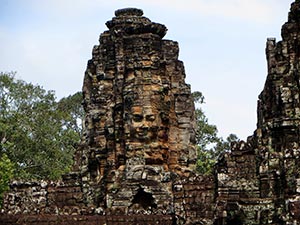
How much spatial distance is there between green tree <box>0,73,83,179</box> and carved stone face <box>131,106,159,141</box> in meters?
11.7

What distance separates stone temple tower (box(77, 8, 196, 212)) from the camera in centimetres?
2662

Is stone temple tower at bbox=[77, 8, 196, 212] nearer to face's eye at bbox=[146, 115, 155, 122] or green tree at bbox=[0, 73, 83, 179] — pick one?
face's eye at bbox=[146, 115, 155, 122]

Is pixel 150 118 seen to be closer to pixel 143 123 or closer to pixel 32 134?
pixel 143 123

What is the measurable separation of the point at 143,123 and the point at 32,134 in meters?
13.7

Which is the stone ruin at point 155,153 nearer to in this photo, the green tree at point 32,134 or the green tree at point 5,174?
the green tree at point 5,174

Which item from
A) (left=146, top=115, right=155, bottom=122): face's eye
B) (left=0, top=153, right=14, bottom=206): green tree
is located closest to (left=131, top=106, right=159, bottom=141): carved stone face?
(left=146, top=115, right=155, bottom=122): face's eye

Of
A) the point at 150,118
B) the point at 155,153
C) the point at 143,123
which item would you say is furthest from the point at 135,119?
the point at 155,153

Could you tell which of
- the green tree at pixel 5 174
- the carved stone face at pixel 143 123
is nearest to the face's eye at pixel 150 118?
the carved stone face at pixel 143 123

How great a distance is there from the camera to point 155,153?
2745cm

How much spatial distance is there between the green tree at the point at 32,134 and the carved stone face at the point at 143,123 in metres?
11.7

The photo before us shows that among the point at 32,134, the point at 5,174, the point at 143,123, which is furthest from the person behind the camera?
the point at 32,134

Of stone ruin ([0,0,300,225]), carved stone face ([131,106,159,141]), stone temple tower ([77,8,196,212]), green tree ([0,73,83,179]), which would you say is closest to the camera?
stone ruin ([0,0,300,225])

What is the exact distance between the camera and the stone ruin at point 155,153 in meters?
21.1

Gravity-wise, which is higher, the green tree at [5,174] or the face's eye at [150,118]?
the face's eye at [150,118]
